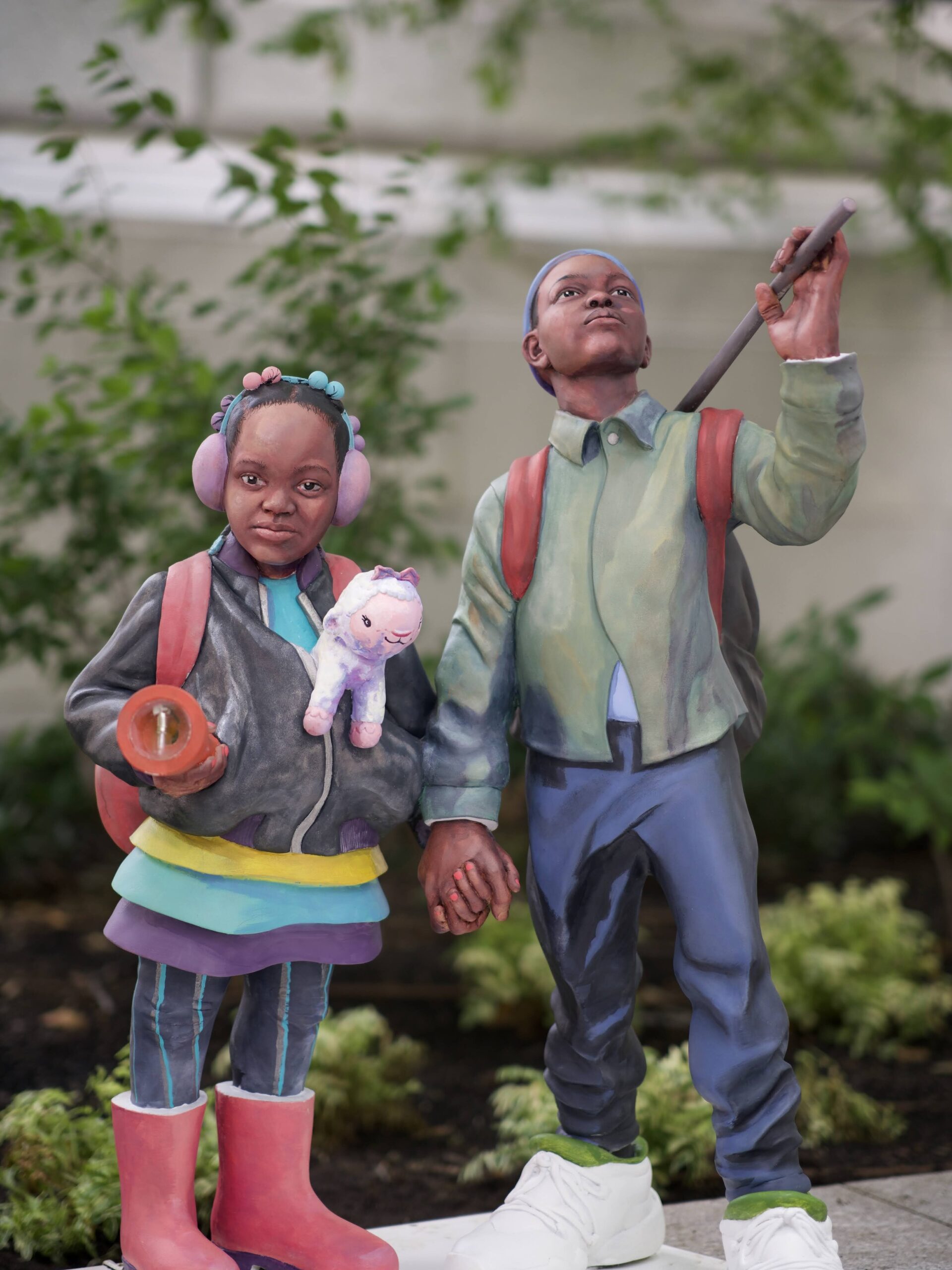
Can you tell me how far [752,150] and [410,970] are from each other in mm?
4303

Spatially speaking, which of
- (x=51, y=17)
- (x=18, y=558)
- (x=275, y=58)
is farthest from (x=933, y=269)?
(x=18, y=558)

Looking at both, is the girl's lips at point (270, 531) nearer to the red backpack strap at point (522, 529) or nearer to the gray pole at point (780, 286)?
the red backpack strap at point (522, 529)

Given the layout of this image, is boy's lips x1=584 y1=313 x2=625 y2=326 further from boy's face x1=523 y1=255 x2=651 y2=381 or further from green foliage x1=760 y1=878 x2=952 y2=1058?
green foliage x1=760 y1=878 x2=952 y2=1058

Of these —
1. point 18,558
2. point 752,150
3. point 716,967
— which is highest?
point 752,150

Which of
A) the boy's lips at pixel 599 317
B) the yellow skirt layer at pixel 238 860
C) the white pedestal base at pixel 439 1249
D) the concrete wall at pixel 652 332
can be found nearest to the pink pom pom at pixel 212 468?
the yellow skirt layer at pixel 238 860

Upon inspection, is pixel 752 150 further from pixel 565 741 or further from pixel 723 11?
pixel 565 741

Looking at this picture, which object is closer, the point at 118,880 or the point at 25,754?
the point at 118,880

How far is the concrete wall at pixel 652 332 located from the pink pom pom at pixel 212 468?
3792mm

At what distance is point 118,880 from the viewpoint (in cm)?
201

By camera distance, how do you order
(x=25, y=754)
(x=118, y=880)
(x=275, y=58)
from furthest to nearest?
(x=275, y=58) → (x=25, y=754) → (x=118, y=880)

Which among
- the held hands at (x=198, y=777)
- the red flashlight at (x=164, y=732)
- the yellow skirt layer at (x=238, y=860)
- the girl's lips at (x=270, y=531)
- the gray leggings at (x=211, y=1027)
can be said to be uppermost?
the girl's lips at (x=270, y=531)

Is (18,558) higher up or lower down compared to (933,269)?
lower down

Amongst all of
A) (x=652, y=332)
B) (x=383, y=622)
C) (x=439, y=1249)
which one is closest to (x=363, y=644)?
(x=383, y=622)

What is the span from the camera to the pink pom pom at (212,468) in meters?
2.03
